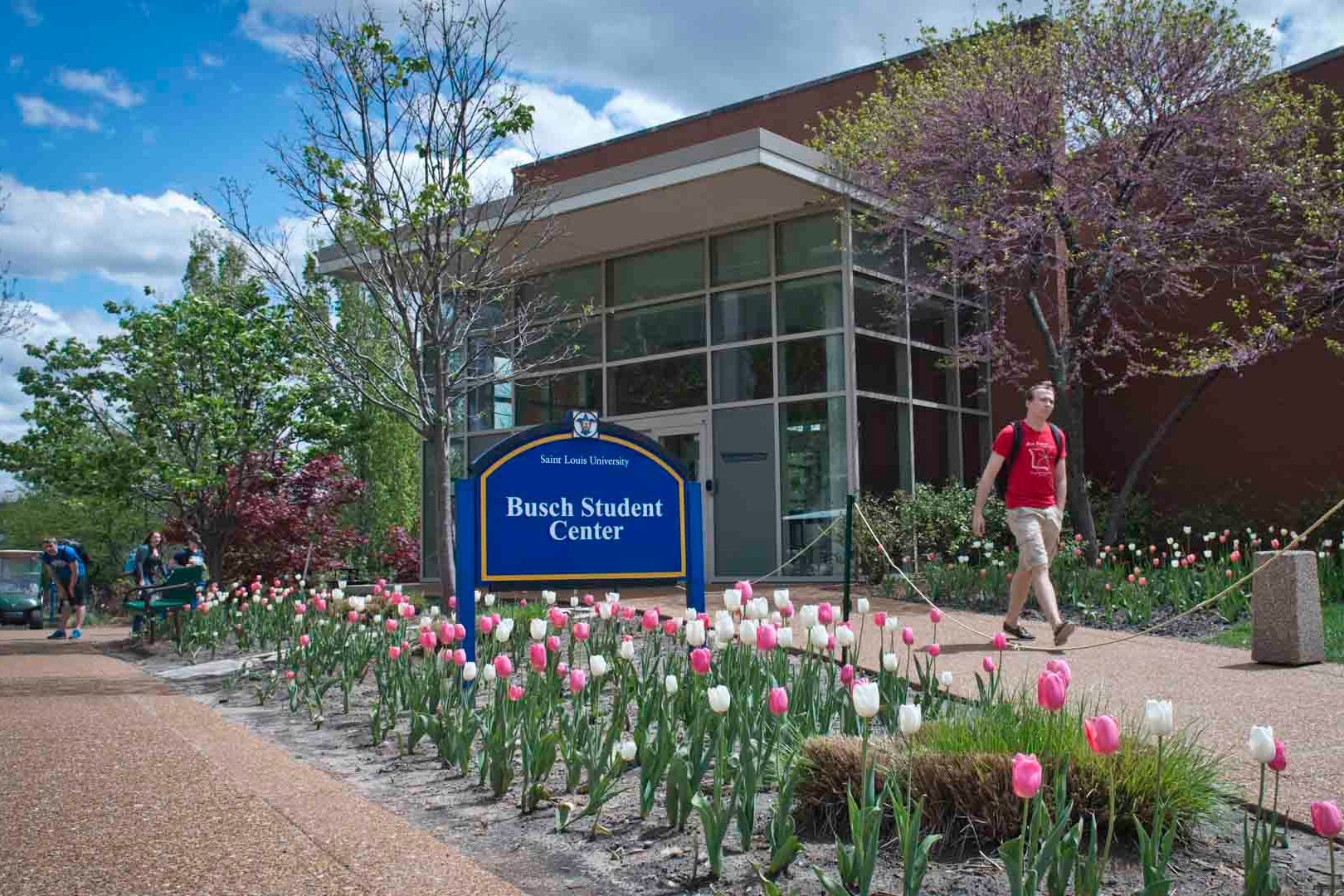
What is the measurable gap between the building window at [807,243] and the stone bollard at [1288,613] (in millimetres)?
8452

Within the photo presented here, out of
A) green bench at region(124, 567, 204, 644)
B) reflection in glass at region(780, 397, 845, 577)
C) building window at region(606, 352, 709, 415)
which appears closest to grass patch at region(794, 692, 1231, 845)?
green bench at region(124, 567, 204, 644)

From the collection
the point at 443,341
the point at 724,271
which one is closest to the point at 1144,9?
the point at 724,271

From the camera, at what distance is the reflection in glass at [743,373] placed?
619 inches

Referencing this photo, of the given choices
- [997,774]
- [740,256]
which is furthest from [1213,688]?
[740,256]

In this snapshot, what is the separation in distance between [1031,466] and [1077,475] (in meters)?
5.46

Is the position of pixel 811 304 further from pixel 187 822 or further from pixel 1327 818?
pixel 1327 818

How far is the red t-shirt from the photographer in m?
8.20

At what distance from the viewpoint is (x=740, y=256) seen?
1623cm

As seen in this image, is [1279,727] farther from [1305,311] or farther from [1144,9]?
[1144,9]

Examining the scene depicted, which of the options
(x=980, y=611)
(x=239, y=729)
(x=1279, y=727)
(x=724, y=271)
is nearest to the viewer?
(x=1279, y=727)

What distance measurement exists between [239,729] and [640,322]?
11.7 meters

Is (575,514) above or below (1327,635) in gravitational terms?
above

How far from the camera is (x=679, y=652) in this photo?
6.66 meters

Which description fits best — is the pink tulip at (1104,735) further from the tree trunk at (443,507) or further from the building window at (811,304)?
the building window at (811,304)
